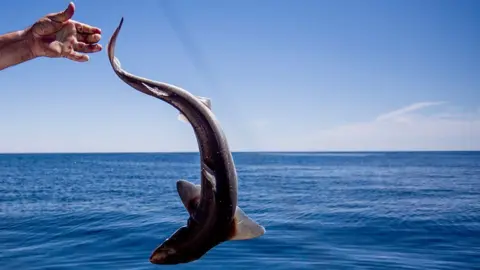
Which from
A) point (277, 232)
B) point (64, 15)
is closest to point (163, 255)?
point (64, 15)

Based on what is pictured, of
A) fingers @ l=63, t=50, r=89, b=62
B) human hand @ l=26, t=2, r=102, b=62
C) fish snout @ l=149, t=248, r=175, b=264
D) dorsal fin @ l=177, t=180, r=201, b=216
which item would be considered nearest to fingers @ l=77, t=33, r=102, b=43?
human hand @ l=26, t=2, r=102, b=62

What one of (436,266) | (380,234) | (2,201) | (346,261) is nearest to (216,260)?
(346,261)

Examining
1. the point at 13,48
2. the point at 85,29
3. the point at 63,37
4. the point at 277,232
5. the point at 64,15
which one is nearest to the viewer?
the point at 64,15

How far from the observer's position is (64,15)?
382 cm

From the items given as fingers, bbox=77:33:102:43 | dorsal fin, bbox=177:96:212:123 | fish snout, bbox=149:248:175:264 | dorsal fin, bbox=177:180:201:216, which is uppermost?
fingers, bbox=77:33:102:43

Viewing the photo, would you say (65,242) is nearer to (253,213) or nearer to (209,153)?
(253,213)

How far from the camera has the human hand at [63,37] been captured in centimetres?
387

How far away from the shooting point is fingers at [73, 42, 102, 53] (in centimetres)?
414

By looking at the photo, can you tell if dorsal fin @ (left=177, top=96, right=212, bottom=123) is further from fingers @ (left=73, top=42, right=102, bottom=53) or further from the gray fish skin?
fingers @ (left=73, top=42, right=102, bottom=53)

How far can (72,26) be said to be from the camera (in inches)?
160

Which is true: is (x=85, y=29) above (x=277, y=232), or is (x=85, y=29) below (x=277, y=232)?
above

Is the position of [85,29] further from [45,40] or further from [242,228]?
[242,228]

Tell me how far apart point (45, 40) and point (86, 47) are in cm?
36

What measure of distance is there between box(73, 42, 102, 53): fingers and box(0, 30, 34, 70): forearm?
378 millimetres
